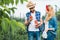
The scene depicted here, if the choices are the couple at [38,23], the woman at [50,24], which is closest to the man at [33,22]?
the couple at [38,23]

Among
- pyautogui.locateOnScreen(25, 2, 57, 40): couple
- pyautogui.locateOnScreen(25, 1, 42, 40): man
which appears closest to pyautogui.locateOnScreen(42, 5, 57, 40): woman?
pyautogui.locateOnScreen(25, 2, 57, 40): couple

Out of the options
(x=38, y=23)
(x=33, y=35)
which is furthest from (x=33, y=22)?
(x=33, y=35)

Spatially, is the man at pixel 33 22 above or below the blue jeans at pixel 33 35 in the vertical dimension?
above

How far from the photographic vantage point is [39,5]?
2652 millimetres

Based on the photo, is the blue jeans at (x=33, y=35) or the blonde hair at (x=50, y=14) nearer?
the blonde hair at (x=50, y=14)

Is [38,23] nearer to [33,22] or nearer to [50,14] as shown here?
[33,22]

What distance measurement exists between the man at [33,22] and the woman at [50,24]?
0.36 ft

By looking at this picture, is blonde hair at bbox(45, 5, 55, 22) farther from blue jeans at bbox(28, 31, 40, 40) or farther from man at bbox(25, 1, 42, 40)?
blue jeans at bbox(28, 31, 40, 40)

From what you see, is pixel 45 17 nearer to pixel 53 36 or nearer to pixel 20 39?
pixel 53 36

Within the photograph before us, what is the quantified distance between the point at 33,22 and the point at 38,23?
79 mm

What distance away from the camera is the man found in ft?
8.59

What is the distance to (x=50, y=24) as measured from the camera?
8.57 ft

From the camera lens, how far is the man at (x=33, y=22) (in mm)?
2619

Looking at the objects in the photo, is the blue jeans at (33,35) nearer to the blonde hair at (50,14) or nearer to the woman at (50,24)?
the woman at (50,24)
